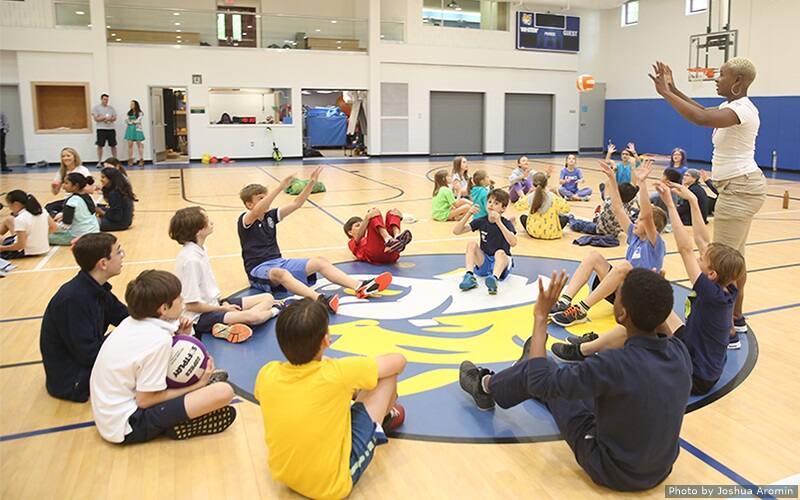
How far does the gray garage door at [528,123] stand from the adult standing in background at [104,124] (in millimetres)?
15111

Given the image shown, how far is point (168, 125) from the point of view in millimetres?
25641

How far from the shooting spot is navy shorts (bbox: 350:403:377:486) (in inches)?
121

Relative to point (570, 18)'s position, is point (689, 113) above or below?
below

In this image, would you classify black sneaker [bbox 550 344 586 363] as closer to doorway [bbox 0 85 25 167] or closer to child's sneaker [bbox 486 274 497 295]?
child's sneaker [bbox 486 274 497 295]

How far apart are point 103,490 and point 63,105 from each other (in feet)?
69.6

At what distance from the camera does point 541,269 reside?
7430mm

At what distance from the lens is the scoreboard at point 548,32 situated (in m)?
26.1

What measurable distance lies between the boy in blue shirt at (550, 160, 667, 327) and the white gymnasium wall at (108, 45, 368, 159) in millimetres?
19244

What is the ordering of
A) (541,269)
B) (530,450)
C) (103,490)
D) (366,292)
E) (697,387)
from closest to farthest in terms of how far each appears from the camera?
(103,490) < (530,450) < (697,387) < (366,292) < (541,269)

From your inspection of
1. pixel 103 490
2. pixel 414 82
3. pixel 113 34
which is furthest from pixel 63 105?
pixel 103 490

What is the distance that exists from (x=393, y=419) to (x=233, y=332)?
1.91m

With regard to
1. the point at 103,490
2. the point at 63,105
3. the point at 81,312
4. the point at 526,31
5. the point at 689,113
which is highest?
the point at 526,31

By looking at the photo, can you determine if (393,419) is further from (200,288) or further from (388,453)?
(200,288)

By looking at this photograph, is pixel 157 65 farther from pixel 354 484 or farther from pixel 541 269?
pixel 354 484
